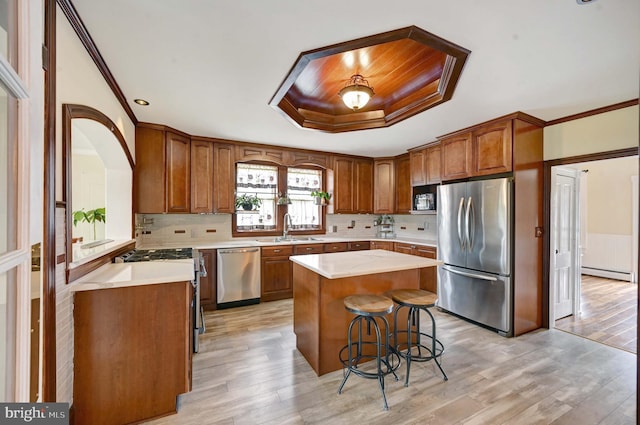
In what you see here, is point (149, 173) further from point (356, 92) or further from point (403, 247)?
point (403, 247)

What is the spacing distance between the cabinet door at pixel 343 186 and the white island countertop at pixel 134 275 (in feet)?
10.1

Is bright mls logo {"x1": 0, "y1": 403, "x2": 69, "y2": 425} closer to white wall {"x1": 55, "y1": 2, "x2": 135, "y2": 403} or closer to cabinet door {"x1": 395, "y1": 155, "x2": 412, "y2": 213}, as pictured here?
white wall {"x1": 55, "y1": 2, "x2": 135, "y2": 403}

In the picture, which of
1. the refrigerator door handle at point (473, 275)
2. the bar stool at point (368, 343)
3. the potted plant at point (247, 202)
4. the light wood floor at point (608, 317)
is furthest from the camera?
the potted plant at point (247, 202)

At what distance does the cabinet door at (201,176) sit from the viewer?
12.7ft

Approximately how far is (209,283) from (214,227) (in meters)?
0.94

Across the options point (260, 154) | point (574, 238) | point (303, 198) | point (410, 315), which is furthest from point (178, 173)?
point (574, 238)

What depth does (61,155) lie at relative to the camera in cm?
155

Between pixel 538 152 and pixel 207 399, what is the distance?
4.11 metres

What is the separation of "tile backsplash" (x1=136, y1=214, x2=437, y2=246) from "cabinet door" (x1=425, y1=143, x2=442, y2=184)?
3.23 ft

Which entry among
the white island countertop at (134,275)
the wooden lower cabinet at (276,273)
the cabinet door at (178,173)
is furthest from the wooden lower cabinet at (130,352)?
the wooden lower cabinet at (276,273)

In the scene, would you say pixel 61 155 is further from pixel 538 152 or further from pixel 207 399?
pixel 538 152

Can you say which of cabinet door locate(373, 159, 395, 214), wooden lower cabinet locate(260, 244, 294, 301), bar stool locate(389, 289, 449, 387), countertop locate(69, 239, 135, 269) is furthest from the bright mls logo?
cabinet door locate(373, 159, 395, 214)

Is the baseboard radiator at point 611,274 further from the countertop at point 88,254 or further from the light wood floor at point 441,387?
the countertop at point 88,254

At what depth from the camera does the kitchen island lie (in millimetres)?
2254
